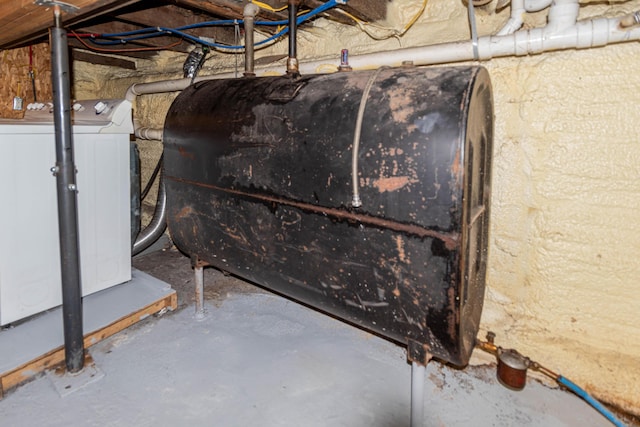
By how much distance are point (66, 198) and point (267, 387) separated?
1.17 m

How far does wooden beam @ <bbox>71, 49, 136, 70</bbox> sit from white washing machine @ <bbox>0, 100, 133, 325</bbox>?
911mm

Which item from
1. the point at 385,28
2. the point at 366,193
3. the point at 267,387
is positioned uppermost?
the point at 385,28

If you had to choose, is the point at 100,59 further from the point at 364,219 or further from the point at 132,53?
the point at 364,219

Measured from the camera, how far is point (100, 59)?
3.14 m

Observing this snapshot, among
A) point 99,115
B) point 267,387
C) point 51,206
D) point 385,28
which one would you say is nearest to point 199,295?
point 267,387

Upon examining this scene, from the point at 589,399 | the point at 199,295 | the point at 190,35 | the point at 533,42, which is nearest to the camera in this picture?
the point at 533,42

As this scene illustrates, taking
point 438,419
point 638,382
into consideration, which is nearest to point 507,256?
point 638,382

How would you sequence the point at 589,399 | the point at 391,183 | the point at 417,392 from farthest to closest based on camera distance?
the point at 589,399 < the point at 417,392 < the point at 391,183

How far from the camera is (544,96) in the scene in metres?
1.52

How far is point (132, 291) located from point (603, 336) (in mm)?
2406

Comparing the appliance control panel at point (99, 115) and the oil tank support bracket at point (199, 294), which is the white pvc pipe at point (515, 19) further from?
the appliance control panel at point (99, 115)

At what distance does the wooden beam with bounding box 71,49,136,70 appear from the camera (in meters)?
3.04

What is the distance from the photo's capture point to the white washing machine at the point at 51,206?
172 centimetres

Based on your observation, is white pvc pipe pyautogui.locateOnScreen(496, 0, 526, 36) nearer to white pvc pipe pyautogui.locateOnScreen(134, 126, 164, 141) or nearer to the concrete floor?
the concrete floor
